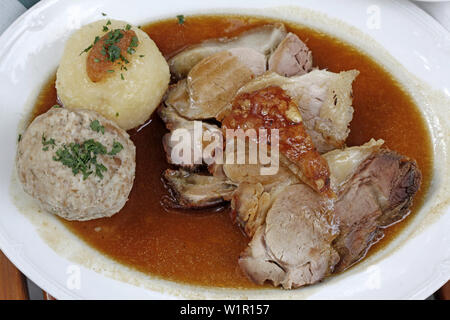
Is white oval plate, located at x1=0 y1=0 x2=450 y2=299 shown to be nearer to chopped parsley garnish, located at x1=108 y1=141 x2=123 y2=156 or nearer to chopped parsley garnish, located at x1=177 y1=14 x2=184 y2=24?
chopped parsley garnish, located at x1=177 y1=14 x2=184 y2=24

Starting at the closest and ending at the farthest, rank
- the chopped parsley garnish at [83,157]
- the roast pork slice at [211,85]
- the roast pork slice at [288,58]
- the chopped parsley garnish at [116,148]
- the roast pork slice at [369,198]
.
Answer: the chopped parsley garnish at [83,157] → the chopped parsley garnish at [116,148] → the roast pork slice at [369,198] → the roast pork slice at [211,85] → the roast pork slice at [288,58]

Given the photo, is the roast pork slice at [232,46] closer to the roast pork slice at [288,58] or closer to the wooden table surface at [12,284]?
the roast pork slice at [288,58]

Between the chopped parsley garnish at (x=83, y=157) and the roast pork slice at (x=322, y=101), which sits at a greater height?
the roast pork slice at (x=322, y=101)

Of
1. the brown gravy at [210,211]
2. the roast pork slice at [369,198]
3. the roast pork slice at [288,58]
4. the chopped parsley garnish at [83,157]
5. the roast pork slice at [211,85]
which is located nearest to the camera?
the chopped parsley garnish at [83,157]

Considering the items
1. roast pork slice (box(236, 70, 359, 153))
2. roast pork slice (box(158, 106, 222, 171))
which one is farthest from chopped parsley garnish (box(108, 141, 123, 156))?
roast pork slice (box(236, 70, 359, 153))

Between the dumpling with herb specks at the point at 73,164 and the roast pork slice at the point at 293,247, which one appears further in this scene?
the roast pork slice at the point at 293,247

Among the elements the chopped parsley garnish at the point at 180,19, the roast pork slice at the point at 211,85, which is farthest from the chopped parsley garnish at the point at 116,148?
the chopped parsley garnish at the point at 180,19

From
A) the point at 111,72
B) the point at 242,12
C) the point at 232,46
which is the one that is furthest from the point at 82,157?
the point at 242,12
